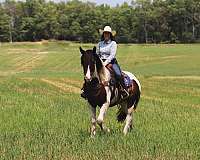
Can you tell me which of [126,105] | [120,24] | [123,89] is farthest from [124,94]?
[120,24]

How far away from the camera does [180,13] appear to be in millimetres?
140375

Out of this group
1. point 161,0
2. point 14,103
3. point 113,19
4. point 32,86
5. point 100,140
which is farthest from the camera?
point 161,0

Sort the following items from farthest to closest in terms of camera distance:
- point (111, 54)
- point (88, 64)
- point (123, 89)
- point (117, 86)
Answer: point (123, 89) < point (117, 86) < point (111, 54) < point (88, 64)

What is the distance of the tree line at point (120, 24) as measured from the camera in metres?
138

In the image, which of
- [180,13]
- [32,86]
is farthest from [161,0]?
[32,86]

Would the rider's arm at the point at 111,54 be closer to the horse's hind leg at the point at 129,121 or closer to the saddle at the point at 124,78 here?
the saddle at the point at 124,78

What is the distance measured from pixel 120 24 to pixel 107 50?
430ft

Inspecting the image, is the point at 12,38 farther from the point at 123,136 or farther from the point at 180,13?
the point at 123,136

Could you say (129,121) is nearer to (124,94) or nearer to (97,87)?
(124,94)

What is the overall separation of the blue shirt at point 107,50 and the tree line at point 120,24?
123479mm

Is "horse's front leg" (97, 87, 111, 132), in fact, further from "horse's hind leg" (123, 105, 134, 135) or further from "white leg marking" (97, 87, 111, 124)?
"horse's hind leg" (123, 105, 134, 135)

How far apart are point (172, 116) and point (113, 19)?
13040 centimetres

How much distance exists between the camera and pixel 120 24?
467 ft

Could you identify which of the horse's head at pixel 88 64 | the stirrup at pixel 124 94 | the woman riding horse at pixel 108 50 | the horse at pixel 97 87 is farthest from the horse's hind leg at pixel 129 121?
the horse's head at pixel 88 64
